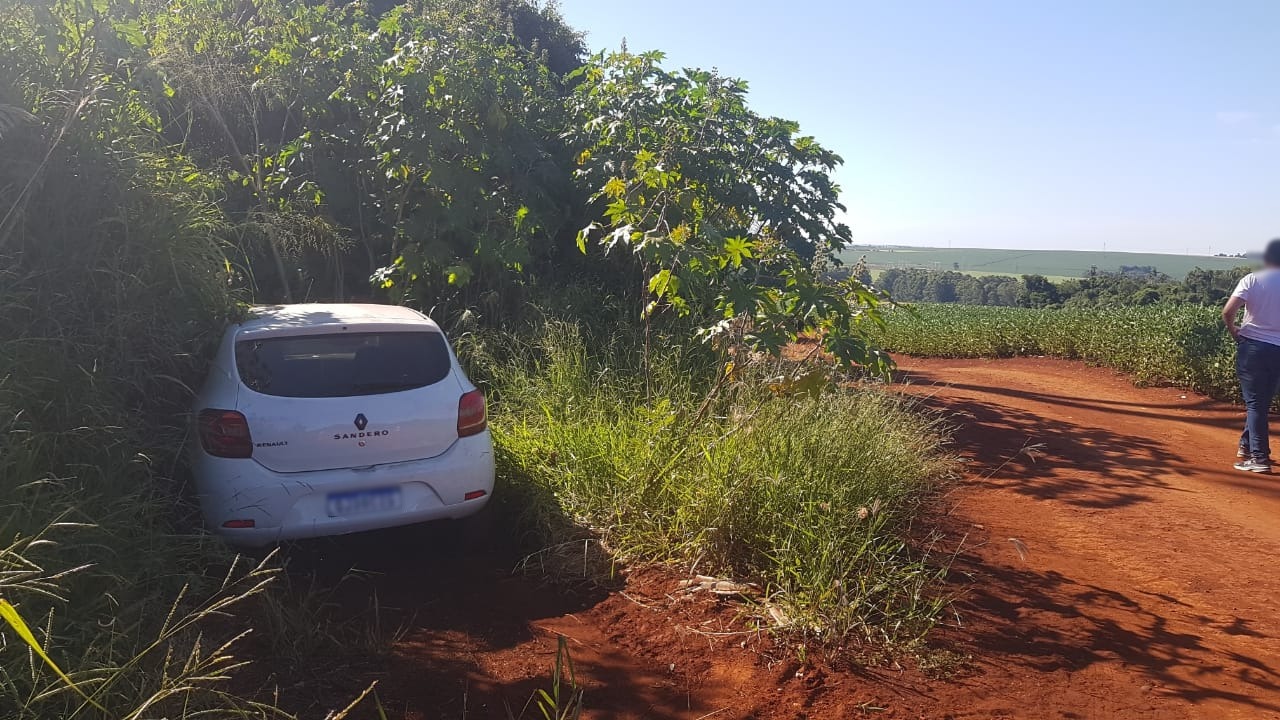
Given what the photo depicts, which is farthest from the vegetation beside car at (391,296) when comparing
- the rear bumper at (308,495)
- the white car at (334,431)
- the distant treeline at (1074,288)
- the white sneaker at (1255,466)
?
the distant treeline at (1074,288)

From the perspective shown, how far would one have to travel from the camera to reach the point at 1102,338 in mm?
13383

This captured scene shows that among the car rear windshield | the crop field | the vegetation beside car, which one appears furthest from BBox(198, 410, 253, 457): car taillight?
the crop field

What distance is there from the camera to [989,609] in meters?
3.64

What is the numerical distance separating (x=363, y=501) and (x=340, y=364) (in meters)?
0.76

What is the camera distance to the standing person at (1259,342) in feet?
19.8

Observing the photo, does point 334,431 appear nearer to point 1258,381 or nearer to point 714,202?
point 714,202

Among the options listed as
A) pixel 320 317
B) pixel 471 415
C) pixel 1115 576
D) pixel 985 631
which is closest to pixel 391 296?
A: pixel 320 317

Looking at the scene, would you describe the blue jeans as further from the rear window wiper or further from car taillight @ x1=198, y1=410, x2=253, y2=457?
car taillight @ x1=198, y1=410, x2=253, y2=457

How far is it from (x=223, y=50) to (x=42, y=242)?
4.46 metres

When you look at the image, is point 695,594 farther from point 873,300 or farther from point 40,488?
point 40,488

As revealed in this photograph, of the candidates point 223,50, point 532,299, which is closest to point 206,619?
point 532,299

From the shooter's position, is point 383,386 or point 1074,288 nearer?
point 383,386

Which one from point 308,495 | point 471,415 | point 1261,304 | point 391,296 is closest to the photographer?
point 308,495

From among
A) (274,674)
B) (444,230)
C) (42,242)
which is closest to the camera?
(274,674)
